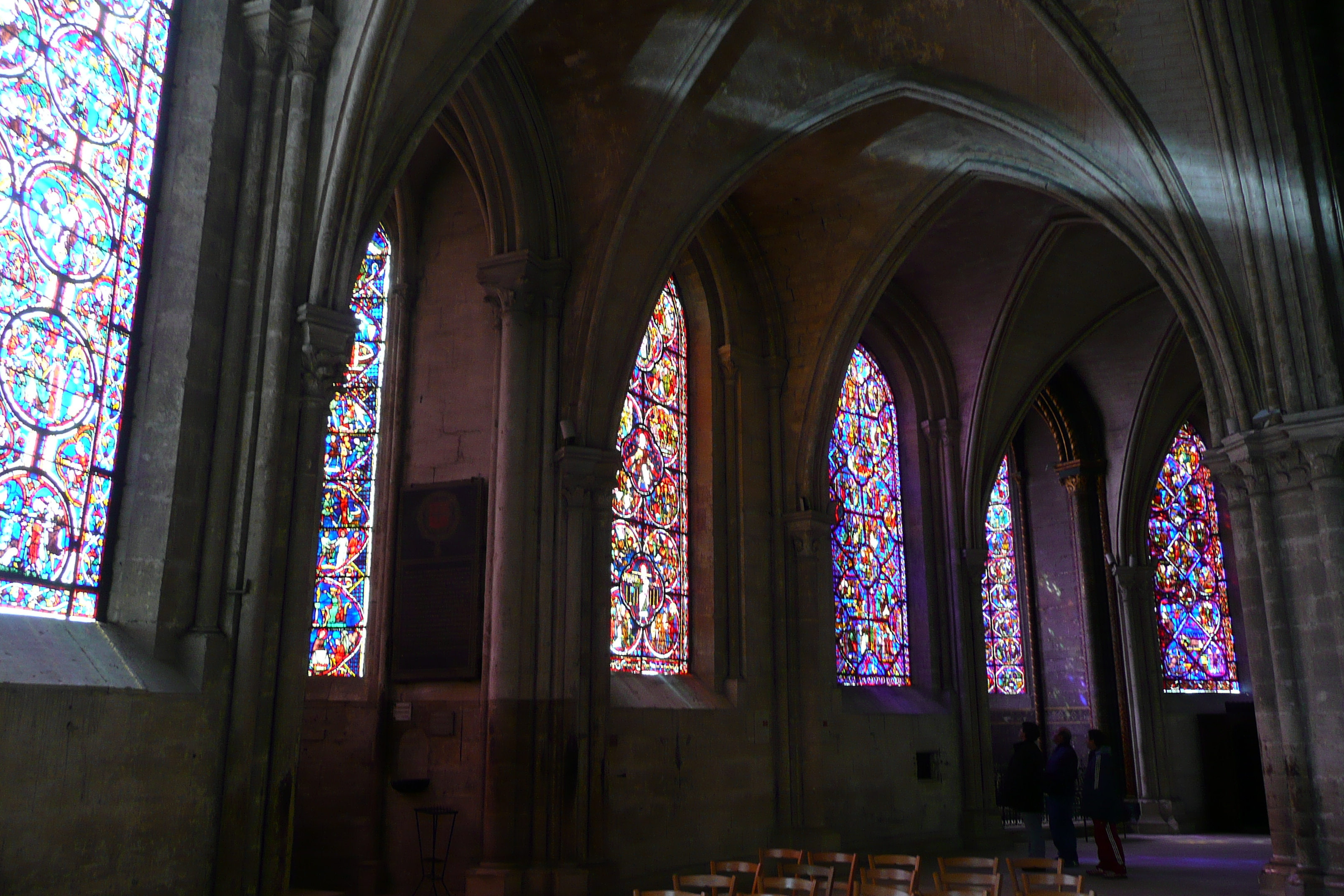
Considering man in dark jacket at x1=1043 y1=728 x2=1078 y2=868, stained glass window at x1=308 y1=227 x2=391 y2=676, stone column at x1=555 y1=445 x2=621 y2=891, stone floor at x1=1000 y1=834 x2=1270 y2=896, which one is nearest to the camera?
stone column at x1=555 y1=445 x2=621 y2=891

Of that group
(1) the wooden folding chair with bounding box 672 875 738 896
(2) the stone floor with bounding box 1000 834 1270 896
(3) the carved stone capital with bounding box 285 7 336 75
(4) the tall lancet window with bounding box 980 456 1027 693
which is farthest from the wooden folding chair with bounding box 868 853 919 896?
(4) the tall lancet window with bounding box 980 456 1027 693

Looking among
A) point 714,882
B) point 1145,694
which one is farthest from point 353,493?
point 1145,694

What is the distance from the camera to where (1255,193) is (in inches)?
396

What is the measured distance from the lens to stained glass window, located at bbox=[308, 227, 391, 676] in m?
10.8

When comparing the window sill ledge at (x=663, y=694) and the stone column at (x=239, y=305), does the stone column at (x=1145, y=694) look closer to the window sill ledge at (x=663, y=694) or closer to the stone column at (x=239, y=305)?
the window sill ledge at (x=663, y=694)

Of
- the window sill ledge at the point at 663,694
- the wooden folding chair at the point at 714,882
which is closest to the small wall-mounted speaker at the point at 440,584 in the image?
the window sill ledge at the point at 663,694

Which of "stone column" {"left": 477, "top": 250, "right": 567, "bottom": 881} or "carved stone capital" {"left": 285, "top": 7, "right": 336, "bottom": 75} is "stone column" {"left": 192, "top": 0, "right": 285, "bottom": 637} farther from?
"stone column" {"left": 477, "top": 250, "right": 567, "bottom": 881}

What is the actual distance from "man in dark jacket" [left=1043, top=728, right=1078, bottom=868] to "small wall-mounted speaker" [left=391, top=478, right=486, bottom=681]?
19.3ft

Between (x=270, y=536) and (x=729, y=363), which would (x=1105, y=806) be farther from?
(x=270, y=536)

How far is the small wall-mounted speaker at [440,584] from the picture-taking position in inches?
414

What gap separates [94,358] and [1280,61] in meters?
9.55

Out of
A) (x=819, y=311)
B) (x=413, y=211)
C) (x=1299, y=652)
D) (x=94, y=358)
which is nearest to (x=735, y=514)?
(x=819, y=311)

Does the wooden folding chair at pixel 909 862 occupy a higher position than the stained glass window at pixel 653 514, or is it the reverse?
the stained glass window at pixel 653 514

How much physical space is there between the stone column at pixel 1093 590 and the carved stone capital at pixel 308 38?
15398mm
